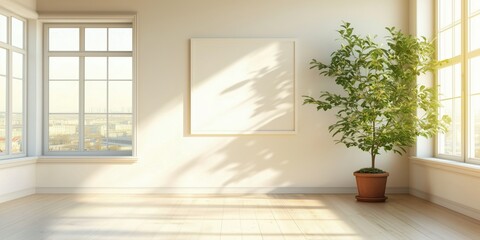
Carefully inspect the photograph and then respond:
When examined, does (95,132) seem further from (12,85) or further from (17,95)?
(12,85)

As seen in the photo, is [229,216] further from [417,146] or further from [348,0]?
[348,0]

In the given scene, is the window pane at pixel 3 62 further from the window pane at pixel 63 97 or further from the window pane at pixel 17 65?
the window pane at pixel 63 97

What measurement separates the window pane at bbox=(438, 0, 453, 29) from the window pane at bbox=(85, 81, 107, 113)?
455 centimetres

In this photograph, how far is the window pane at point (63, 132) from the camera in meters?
7.59

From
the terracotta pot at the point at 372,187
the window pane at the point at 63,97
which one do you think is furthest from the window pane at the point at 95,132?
the terracotta pot at the point at 372,187

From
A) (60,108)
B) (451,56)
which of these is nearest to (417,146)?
(451,56)

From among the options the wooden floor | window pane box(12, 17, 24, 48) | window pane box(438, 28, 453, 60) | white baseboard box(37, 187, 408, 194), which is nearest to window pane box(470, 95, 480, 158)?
the wooden floor

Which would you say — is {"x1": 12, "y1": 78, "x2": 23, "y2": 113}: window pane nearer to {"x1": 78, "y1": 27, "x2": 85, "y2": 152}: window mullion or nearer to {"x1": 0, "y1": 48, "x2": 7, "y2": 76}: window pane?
Result: {"x1": 0, "y1": 48, "x2": 7, "y2": 76}: window pane

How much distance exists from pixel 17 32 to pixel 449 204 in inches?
231

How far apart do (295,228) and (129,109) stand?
3497 millimetres

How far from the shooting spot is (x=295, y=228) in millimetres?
4996

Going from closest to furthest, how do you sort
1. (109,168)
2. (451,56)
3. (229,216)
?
1. (229,216)
2. (451,56)
3. (109,168)

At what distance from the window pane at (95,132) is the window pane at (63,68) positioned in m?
0.62

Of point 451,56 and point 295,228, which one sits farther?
point 451,56
